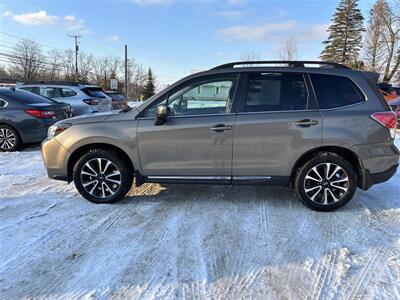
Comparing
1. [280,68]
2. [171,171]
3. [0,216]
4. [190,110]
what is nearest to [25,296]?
[0,216]

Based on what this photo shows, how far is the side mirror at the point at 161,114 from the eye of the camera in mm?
4336

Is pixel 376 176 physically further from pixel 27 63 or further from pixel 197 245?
pixel 27 63

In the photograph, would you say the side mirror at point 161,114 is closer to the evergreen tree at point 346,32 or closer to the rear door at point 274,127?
the rear door at point 274,127

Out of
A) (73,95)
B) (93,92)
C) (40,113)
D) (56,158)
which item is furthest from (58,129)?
(93,92)

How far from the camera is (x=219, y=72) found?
14.9 feet

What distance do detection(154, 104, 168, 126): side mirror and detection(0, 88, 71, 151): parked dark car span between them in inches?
197

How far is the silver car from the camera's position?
11648 mm

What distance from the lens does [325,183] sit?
4.42m

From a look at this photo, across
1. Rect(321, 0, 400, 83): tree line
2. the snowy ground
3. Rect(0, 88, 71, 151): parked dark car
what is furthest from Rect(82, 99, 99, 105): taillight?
Rect(321, 0, 400, 83): tree line

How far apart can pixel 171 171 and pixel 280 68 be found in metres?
1.95

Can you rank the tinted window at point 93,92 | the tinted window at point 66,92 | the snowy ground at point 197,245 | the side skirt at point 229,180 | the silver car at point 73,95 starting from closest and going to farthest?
the snowy ground at point 197,245
the side skirt at point 229,180
the silver car at point 73,95
the tinted window at point 66,92
the tinted window at point 93,92

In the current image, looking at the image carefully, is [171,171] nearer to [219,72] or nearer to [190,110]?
[190,110]

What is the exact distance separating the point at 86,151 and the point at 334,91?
337cm

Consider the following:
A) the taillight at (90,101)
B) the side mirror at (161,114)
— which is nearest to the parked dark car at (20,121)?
the taillight at (90,101)
